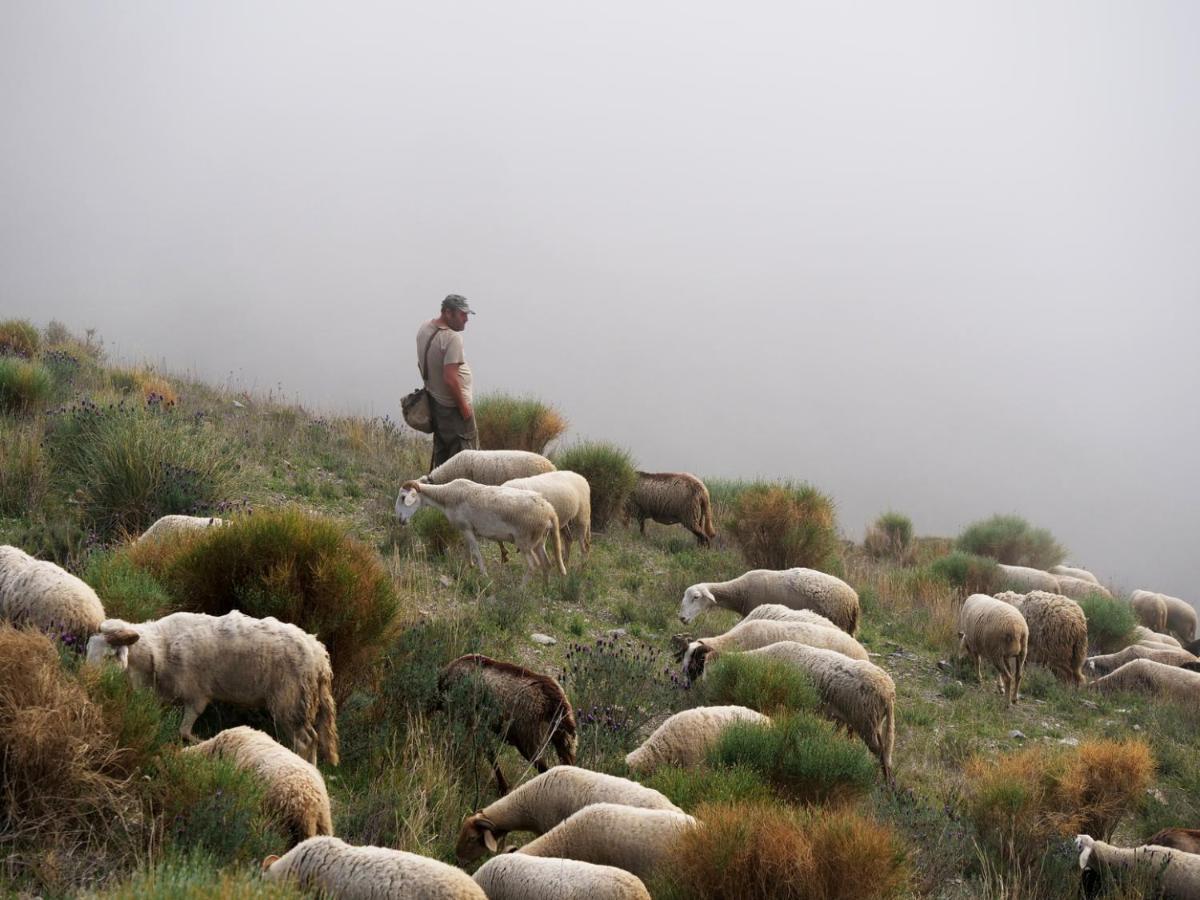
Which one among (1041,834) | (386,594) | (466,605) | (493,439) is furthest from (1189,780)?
(493,439)

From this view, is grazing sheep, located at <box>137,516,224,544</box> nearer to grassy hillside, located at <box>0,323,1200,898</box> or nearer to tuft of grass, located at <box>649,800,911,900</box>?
grassy hillside, located at <box>0,323,1200,898</box>

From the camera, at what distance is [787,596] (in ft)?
39.8

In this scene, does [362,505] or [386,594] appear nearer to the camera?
[386,594]

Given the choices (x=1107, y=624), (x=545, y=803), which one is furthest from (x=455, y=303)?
(x=1107, y=624)

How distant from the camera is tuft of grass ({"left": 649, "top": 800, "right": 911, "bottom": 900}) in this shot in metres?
4.72

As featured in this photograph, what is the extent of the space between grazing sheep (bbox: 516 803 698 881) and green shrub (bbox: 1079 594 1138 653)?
45.8 feet

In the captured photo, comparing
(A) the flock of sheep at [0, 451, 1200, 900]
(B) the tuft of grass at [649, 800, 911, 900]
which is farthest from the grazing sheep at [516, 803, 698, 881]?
(B) the tuft of grass at [649, 800, 911, 900]

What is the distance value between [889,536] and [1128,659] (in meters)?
10.4

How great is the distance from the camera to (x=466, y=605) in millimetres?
9766

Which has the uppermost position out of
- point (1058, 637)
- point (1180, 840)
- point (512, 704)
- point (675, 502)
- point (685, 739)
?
point (512, 704)

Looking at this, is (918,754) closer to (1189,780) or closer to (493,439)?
(1189,780)

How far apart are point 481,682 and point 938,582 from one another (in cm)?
1289

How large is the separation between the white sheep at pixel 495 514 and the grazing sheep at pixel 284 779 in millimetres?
5991

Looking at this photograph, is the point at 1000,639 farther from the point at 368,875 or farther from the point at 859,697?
the point at 368,875
